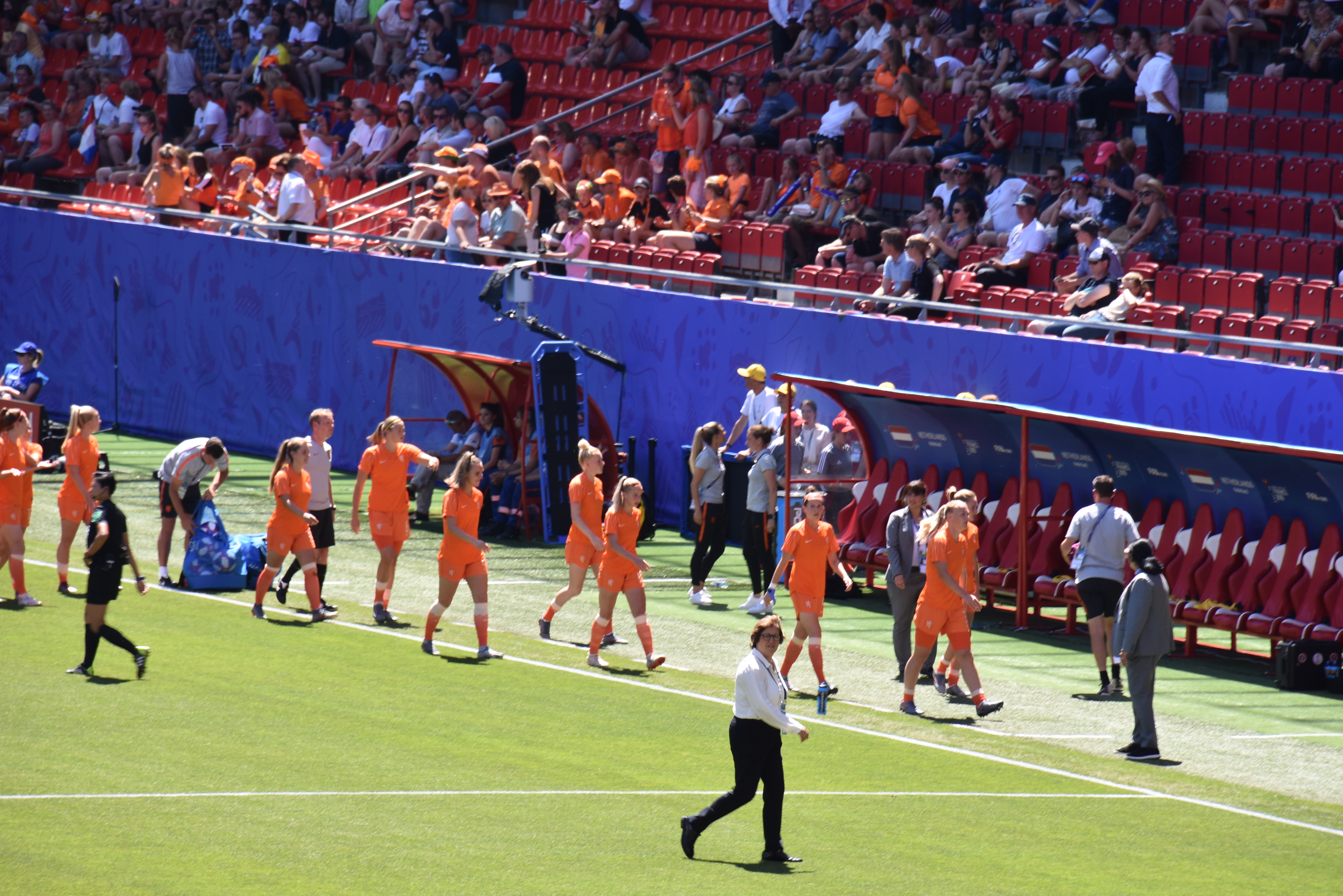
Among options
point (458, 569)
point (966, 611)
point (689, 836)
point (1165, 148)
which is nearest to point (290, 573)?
point (458, 569)

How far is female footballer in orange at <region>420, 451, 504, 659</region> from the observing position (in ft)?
49.6

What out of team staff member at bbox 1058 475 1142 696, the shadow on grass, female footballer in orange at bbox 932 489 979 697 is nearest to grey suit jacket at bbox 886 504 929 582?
female footballer in orange at bbox 932 489 979 697

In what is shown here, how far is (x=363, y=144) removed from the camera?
29406mm

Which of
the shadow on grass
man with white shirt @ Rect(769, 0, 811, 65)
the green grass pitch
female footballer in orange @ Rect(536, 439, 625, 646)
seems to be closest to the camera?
the green grass pitch

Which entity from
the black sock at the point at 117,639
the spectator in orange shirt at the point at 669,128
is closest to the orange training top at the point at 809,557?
the black sock at the point at 117,639

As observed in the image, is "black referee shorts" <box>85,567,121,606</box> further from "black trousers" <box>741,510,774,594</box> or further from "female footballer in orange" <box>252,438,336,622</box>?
"black trousers" <box>741,510,774,594</box>

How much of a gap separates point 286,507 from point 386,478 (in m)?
1.03

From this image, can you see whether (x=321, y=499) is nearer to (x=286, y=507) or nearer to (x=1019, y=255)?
(x=286, y=507)

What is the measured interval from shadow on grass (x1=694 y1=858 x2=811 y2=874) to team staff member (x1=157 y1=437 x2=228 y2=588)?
8.37m

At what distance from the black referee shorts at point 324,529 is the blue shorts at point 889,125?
10.3m

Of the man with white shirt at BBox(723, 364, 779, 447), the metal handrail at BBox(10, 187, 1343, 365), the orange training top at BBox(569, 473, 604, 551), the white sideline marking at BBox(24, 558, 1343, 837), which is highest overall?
the metal handrail at BBox(10, 187, 1343, 365)

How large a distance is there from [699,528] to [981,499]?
2860 mm

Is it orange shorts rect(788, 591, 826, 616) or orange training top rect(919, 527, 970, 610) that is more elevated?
orange training top rect(919, 527, 970, 610)

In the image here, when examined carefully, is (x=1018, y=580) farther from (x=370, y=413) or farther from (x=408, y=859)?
(x=370, y=413)
